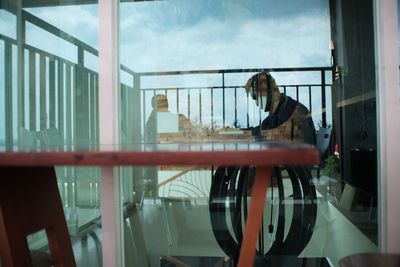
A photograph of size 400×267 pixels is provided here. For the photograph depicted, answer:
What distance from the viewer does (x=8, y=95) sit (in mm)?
2037

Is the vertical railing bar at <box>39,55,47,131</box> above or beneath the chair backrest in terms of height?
above

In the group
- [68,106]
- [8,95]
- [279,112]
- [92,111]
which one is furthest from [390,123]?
[8,95]

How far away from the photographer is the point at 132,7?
7.31ft

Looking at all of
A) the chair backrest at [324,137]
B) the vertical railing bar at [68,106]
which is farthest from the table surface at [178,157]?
the chair backrest at [324,137]

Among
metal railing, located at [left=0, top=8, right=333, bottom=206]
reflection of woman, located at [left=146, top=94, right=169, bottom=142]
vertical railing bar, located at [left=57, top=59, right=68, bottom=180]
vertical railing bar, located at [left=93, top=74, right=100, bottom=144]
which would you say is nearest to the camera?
vertical railing bar, located at [left=93, top=74, right=100, bottom=144]

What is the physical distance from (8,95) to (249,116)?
1.77 m

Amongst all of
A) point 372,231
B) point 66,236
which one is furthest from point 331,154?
point 66,236

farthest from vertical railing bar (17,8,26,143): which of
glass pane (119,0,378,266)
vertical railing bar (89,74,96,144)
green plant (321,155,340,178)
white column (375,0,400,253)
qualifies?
green plant (321,155,340,178)

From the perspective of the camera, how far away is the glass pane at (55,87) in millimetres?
1888

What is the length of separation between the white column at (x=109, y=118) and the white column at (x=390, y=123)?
A: 42.1 inches

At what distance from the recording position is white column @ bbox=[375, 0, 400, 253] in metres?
1.44

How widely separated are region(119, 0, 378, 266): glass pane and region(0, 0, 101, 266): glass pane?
0.73 ft

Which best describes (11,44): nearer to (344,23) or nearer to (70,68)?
(70,68)

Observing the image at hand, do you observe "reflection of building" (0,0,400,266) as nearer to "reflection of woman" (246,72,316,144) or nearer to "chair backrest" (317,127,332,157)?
"chair backrest" (317,127,332,157)
